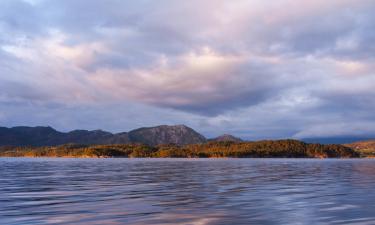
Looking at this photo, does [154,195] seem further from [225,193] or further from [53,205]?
[53,205]

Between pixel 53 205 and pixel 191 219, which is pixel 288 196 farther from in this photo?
pixel 53 205

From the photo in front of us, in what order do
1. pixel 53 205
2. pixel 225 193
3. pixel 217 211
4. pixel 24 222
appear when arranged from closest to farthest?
pixel 24 222 < pixel 217 211 < pixel 53 205 < pixel 225 193

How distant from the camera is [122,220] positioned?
71.1 feet

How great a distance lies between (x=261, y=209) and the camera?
1012 inches

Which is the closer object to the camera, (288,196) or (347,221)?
(347,221)

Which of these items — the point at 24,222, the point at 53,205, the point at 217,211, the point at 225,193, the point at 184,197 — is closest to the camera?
the point at 24,222

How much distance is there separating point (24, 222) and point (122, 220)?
505 centimetres

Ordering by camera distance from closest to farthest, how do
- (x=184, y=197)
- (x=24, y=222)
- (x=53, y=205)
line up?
(x=24, y=222), (x=53, y=205), (x=184, y=197)

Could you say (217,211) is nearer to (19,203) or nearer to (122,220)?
(122,220)

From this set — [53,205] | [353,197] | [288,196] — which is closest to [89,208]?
[53,205]

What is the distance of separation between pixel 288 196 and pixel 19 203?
21177 millimetres

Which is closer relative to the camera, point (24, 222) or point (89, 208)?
point (24, 222)

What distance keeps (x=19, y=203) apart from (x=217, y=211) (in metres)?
14.5

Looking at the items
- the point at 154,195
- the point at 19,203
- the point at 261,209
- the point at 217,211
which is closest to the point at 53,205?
the point at 19,203
